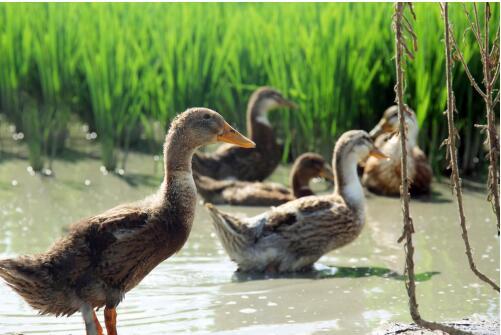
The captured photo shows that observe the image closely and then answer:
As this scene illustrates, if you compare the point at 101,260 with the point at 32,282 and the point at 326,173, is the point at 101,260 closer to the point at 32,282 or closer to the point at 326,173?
the point at 32,282

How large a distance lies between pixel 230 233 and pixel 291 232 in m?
0.43

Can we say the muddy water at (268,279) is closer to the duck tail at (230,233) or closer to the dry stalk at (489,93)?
the duck tail at (230,233)

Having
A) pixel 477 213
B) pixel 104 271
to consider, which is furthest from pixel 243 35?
pixel 104 271

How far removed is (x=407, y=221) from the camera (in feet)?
14.8

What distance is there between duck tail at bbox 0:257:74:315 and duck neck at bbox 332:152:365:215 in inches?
110

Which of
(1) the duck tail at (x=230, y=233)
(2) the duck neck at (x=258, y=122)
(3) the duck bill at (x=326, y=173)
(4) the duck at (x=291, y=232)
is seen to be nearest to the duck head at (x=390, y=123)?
(3) the duck bill at (x=326, y=173)

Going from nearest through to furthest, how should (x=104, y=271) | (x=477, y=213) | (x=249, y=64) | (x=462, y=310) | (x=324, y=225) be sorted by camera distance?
(x=104, y=271)
(x=462, y=310)
(x=324, y=225)
(x=477, y=213)
(x=249, y=64)

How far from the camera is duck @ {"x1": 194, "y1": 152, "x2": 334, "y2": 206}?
897 centimetres

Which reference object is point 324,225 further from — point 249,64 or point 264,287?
point 249,64

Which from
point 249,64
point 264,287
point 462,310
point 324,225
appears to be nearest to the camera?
point 462,310

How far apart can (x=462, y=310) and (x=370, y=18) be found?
16.2 feet

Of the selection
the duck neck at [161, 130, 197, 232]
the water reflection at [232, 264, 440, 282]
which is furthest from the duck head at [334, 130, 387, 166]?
the duck neck at [161, 130, 197, 232]

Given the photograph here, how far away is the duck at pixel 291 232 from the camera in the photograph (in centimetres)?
708

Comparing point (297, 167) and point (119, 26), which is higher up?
point (119, 26)
